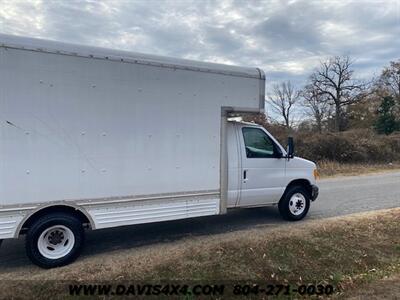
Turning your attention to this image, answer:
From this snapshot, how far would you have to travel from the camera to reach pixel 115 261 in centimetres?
551

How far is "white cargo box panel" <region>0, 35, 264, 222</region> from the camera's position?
5.07 meters

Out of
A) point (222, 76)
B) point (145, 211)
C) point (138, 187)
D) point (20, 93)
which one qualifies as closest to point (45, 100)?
point (20, 93)

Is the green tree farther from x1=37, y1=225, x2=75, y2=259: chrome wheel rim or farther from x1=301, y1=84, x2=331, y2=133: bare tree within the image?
x1=37, y1=225, x2=75, y2=259: chrome wheel rim

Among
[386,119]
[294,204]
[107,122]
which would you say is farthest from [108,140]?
[386,119]

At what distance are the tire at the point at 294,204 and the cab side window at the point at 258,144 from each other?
0.95 meters

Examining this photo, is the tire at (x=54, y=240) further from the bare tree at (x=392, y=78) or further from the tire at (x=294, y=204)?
the bare tree at (x=392, y=78)

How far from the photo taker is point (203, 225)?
757 centimetres

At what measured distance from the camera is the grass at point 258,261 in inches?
197

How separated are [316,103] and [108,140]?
2183 inches

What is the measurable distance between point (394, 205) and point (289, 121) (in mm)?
47874

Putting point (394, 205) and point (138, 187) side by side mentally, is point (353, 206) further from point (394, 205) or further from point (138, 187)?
point (138, 187)

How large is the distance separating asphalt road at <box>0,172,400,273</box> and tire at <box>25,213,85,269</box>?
454 mm

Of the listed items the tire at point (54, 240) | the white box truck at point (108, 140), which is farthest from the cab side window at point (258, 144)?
the tire at point (54, 240)

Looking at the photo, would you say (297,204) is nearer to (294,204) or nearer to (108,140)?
(294,204)
